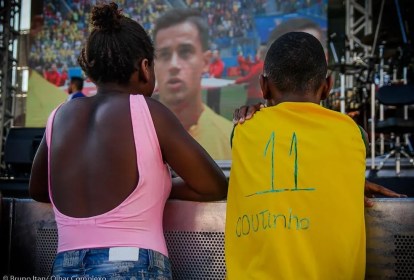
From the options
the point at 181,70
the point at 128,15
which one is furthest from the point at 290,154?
the point at 128,15

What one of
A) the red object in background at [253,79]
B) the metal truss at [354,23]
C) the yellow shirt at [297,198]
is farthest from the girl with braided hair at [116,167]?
the metal truss at [354,23]

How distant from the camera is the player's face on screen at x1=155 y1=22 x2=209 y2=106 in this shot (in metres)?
7.45

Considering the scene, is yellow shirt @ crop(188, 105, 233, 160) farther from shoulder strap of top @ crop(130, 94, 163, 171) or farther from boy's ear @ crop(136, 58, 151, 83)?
shoulder strap of top @ crop(130, 94, 163, 171)

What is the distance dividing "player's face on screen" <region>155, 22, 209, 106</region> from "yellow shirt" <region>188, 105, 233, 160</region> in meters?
0.38

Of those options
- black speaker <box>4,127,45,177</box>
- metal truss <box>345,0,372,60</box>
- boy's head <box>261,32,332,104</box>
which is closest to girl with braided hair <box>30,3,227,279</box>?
boy's head <box>261,32,332,104</box>

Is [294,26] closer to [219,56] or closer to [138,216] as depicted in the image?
[219,56]

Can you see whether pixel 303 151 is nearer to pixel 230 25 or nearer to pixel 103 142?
pixel 103 142

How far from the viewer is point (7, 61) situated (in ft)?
25.6

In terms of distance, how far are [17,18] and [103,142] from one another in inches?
312

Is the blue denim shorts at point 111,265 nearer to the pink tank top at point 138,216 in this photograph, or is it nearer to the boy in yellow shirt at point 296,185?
the pink tank top at point 138,216

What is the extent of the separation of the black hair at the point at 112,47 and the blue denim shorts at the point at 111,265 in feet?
1.58

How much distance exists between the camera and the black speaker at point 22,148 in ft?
17.5

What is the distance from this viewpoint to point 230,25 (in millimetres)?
7539

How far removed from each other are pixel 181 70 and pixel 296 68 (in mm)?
6228
